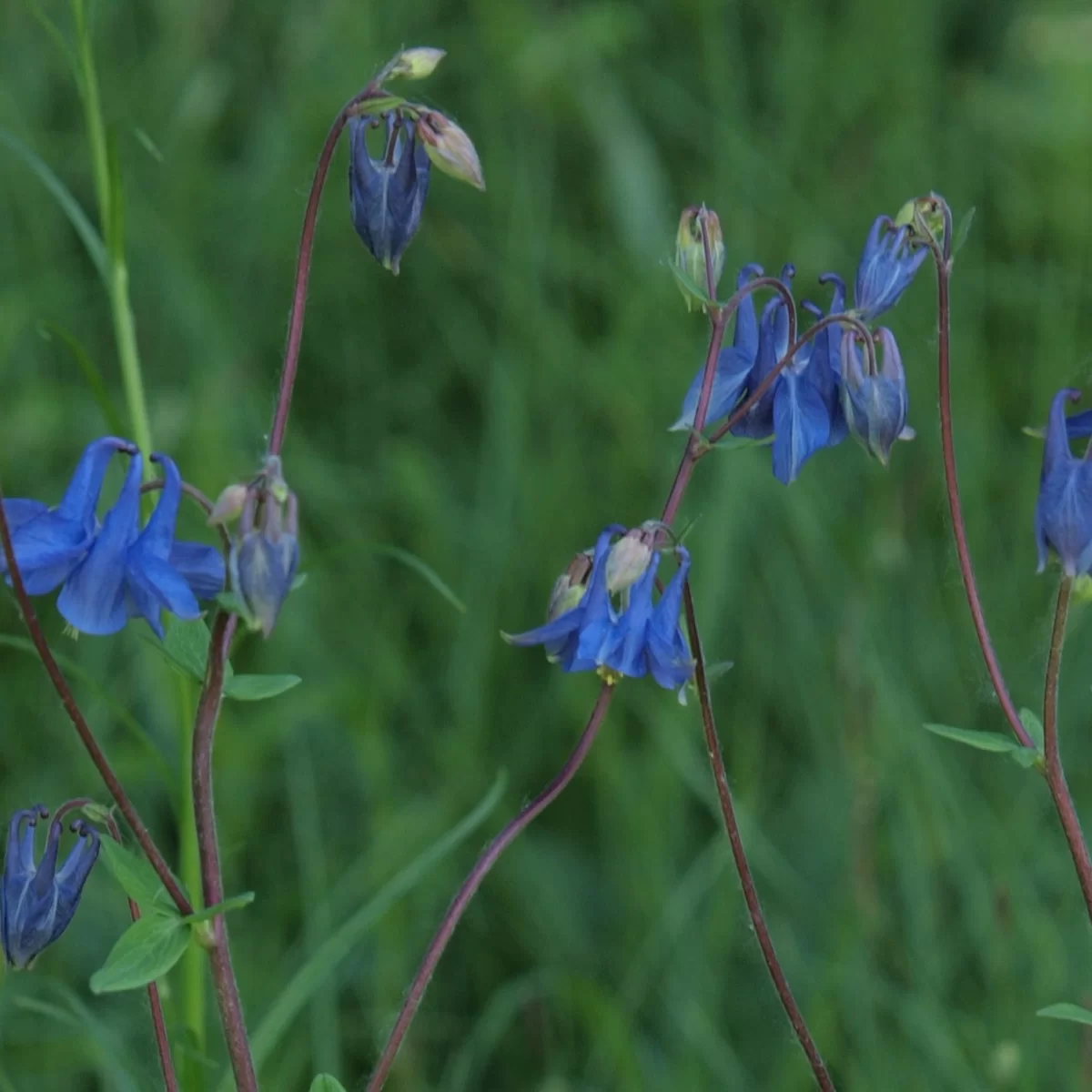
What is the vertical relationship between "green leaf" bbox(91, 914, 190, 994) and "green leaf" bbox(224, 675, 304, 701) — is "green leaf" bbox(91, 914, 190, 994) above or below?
below

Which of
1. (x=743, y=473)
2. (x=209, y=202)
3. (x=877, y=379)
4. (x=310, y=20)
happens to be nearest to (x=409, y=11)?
(x=310, y=20)

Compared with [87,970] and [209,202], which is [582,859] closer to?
[87,970]

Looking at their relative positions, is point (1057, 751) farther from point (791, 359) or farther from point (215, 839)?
point (215, 839)

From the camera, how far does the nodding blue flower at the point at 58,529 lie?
1.44 metres

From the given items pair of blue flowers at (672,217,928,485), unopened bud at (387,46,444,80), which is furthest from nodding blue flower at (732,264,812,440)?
unopened bud at (387,46,444,80)

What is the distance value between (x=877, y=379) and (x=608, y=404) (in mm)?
2309

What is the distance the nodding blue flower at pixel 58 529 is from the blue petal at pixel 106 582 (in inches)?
1.1

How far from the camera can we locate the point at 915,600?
142 inches

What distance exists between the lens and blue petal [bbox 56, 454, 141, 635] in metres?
1.41

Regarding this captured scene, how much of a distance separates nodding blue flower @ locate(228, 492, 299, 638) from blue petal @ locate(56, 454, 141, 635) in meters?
0.14

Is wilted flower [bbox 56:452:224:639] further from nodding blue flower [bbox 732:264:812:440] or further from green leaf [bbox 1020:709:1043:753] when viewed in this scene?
green leaf [bbox 1020:709:1043:753]

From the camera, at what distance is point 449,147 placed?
1580mm

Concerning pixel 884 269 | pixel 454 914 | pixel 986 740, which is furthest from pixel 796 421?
pixel 454 914

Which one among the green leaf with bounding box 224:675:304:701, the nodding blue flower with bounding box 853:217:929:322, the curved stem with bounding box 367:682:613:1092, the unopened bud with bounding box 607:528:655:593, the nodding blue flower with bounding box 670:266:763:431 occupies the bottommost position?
the curved stem with bounding box 367:682:613:1092
